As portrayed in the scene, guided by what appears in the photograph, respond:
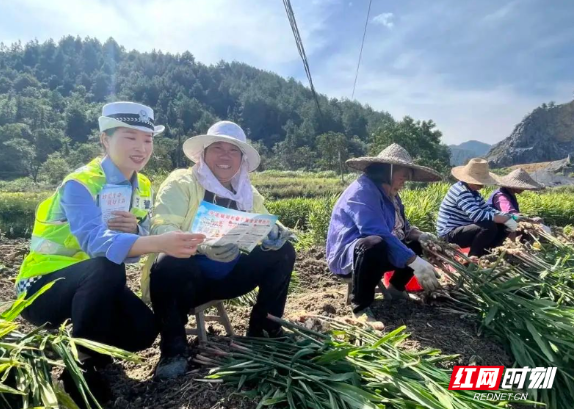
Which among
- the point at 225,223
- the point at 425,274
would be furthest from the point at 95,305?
the point at 425,274

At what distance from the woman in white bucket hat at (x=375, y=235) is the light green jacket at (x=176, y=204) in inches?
41.7

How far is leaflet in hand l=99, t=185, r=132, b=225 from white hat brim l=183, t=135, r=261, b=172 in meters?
0.43

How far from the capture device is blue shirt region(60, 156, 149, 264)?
168 centimetres

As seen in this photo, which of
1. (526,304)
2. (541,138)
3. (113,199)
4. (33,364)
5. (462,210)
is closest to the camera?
(33,364)

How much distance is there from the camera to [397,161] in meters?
2.82

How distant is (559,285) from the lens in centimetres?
285

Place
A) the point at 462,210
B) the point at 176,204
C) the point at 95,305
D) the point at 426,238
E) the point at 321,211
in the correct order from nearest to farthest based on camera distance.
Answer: the point at 95,305
the point at 176,204
the point at 426,238
the point at 462,210
the point at 321,211

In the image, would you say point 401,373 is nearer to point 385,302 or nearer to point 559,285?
point 385,302

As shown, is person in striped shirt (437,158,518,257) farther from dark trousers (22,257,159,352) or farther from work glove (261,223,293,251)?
dark trousers (22,257,159,352)

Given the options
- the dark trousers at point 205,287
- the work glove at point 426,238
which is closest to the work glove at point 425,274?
the work glove at point 426,238

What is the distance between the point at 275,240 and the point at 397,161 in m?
1.15

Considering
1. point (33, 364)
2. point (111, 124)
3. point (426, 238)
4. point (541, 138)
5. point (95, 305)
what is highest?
→ point (541, 138)

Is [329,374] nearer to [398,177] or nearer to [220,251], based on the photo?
[220,251]

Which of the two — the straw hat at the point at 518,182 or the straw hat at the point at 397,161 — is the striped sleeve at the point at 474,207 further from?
the straw hat at the point at 397,161
